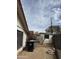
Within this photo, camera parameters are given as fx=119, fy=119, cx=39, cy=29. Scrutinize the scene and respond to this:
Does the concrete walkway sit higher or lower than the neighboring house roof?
lower

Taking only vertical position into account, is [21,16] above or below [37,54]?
above

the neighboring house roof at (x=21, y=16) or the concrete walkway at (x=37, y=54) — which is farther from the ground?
the neighboring house roof at (x=21, y=16)
